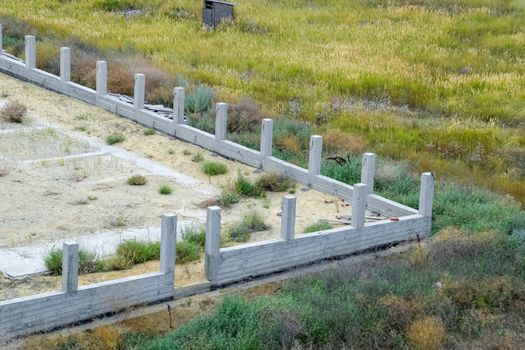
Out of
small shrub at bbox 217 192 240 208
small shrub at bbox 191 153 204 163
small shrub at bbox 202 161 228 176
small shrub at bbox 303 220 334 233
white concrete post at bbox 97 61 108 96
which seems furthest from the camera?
white concrete post at bbox 97 61 108 96

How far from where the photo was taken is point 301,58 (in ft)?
82.8

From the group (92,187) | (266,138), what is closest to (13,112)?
(92,187)

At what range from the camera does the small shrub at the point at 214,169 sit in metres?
15.2

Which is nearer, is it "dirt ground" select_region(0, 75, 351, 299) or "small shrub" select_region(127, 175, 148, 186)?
"dirt ground" select_region(0, 75, 351, 299)

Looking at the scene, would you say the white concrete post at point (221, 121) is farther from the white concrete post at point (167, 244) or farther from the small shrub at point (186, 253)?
the white concrete post at point (167, 244)

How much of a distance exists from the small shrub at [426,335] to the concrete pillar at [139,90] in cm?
880

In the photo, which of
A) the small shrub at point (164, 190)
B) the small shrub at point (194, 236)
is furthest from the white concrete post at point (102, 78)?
the small shrub at point (194, 236)

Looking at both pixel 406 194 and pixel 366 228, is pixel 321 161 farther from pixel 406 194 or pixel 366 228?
pixel 366 228

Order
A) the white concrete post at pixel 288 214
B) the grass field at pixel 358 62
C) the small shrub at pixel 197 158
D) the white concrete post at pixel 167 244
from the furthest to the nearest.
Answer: the grass field at pixel 358 62 < the small shrub at pixel 197 158 < the white concrete post at pixel 288 214 < the white concrete post at pixel 167 244

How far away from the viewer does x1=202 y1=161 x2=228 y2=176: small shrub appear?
49.8 ft

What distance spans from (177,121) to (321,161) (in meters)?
2.67

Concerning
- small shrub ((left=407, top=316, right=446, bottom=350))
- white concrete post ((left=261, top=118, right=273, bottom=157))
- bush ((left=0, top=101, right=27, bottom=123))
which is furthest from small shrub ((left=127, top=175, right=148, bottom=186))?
small shrub ((left=407, top=316, right=446, bottom=350))

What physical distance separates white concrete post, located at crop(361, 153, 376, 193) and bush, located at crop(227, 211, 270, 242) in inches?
60.2

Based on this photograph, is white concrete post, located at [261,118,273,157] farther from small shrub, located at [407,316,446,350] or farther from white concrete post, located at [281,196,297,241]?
small shrub, located at [407,316,446,350]
